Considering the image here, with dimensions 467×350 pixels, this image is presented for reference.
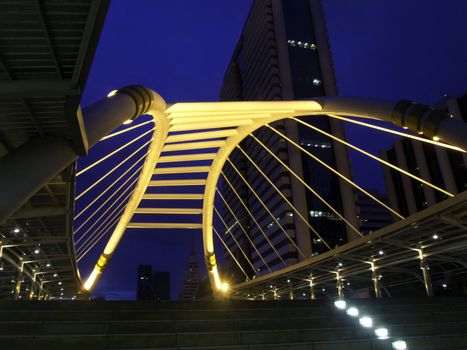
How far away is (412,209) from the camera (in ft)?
284

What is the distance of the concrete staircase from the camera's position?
26.0 feet

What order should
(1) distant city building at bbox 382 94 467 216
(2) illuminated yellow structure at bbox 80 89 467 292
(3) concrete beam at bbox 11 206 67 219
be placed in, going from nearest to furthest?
1. (2) illuminated yellow structure at bbox 80 89 467 292
2. (3) concrete beam at bbox 11 206 67 219
3. (1) distant city building at bbox 382 94 467 216

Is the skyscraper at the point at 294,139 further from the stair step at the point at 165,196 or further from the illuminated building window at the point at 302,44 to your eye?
the stair step at the point at 165,196

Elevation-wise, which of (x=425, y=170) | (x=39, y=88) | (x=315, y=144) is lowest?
(x=39, y=88)

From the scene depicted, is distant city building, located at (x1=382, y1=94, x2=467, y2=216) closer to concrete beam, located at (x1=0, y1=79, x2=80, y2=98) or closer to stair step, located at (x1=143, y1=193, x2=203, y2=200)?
stair step, located at (x1=143, y1=193, x2=203, y2=200)

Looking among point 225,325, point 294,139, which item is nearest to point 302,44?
point 294,139

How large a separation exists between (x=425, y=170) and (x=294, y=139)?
25957 millimetres

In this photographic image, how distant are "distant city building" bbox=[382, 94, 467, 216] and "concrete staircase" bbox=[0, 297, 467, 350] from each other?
203ft

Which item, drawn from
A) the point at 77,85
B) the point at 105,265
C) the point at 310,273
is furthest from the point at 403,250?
the point at 105,265

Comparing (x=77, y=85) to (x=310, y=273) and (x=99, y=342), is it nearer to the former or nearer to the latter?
(x=99, y=342)

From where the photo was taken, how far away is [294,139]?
290ft

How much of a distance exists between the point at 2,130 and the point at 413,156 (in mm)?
87412

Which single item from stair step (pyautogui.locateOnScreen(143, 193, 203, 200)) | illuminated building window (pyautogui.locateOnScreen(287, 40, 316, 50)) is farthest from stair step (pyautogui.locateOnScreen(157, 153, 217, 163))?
illuminated building window (pyautogui.locateOnScreen(287, 40, 316, 50))

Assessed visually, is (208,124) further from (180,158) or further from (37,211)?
(37,211)
